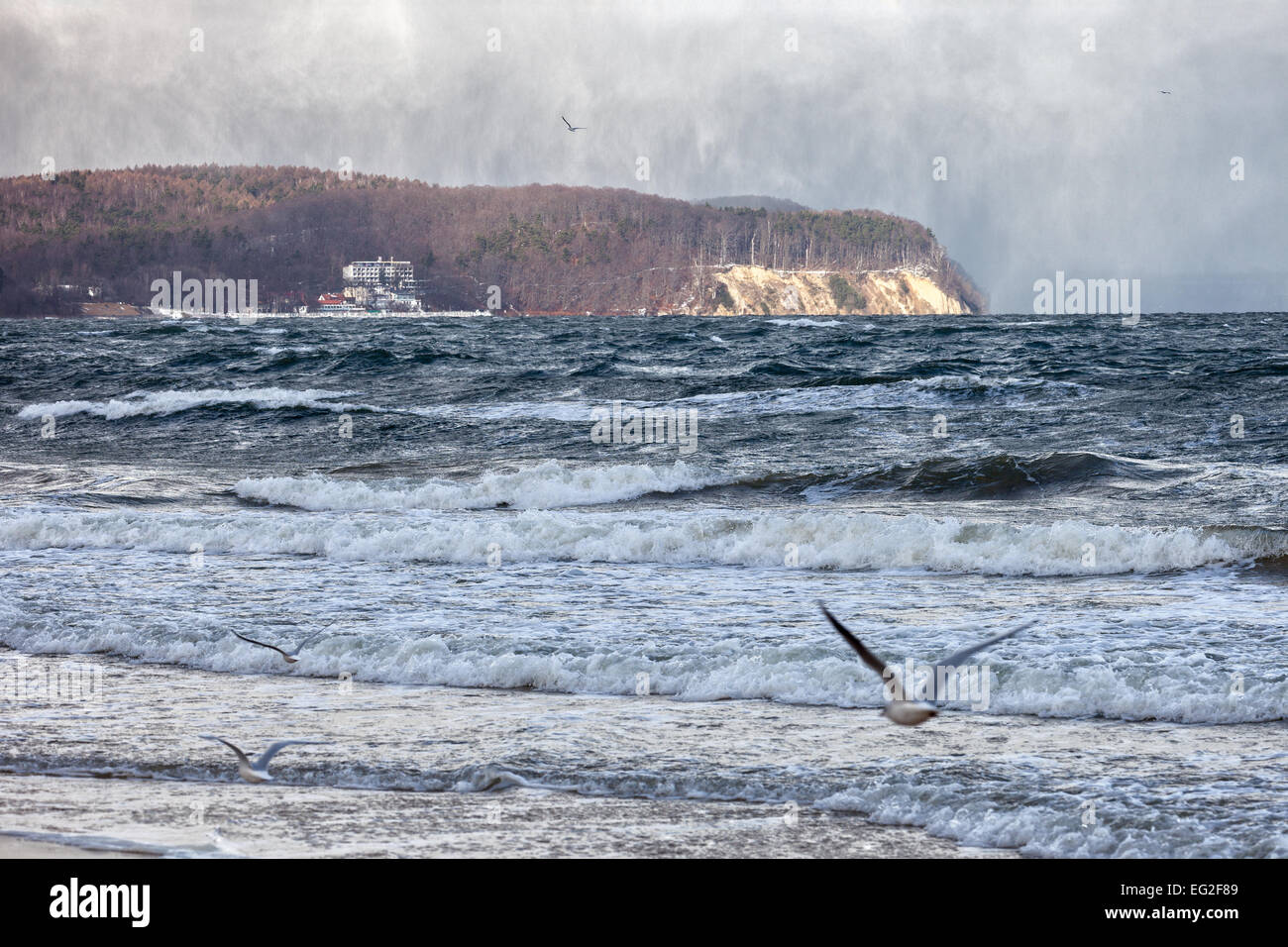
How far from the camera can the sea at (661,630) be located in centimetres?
477

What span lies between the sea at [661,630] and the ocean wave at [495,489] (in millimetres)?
76

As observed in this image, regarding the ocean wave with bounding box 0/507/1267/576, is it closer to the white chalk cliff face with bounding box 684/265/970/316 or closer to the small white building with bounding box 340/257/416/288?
→ the white chalk cliff face with bounding box 684/265/970/316

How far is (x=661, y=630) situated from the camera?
8070 millimetres

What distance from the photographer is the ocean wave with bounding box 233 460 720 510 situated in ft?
50.3

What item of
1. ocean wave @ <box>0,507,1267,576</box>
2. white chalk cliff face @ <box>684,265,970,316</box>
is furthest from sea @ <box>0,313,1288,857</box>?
white chalk cliff face @ <box>684,265,970,316</box>

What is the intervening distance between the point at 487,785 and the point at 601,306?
138m

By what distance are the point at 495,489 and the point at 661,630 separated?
7.95 metres

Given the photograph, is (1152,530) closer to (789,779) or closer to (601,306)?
(789,779)

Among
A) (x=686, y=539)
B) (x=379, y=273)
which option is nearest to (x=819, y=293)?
(x=379, y=273)

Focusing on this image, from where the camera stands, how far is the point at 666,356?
118 ft

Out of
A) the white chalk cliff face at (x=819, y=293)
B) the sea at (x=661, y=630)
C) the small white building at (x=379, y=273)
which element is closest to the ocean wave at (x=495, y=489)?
the sea at (x=661, y=630)

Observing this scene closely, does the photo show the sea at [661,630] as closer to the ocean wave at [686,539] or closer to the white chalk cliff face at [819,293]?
the ocean wave at [686,539]

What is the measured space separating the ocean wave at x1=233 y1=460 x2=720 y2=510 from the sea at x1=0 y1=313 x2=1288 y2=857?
8cm
